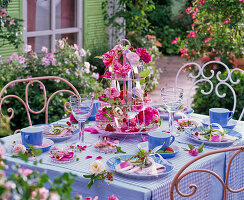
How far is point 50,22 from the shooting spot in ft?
18.6

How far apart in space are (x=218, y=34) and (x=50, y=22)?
2.15 meters

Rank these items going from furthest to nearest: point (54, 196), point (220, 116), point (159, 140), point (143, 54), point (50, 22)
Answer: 1. point (50, 22)
2. point (220, 116)
3. point (143, 54)
4. point (159, 140)
5. point (54, 196)

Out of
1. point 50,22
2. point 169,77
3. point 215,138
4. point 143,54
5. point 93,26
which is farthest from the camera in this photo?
point 169,77

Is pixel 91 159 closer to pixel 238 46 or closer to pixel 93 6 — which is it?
pixel 238 46

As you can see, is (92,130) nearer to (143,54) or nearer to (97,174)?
(143,54)

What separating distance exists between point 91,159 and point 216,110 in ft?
3.21

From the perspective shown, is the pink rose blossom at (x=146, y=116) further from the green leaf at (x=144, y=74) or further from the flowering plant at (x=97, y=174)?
the flowering plant at (x=97, y=174)

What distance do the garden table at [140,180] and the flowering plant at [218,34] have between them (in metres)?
2.99

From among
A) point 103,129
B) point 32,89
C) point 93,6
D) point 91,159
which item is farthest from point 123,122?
point 93,6

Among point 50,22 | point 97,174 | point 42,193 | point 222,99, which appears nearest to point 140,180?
point 97,174

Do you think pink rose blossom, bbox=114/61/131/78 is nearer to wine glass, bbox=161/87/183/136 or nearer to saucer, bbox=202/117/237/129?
wine glass, bbox=161/87/183/136

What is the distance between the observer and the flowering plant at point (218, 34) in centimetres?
522

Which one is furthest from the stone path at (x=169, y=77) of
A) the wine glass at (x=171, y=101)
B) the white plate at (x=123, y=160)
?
the white plate at (x=123, y=160)

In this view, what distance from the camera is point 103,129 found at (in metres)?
2.43
